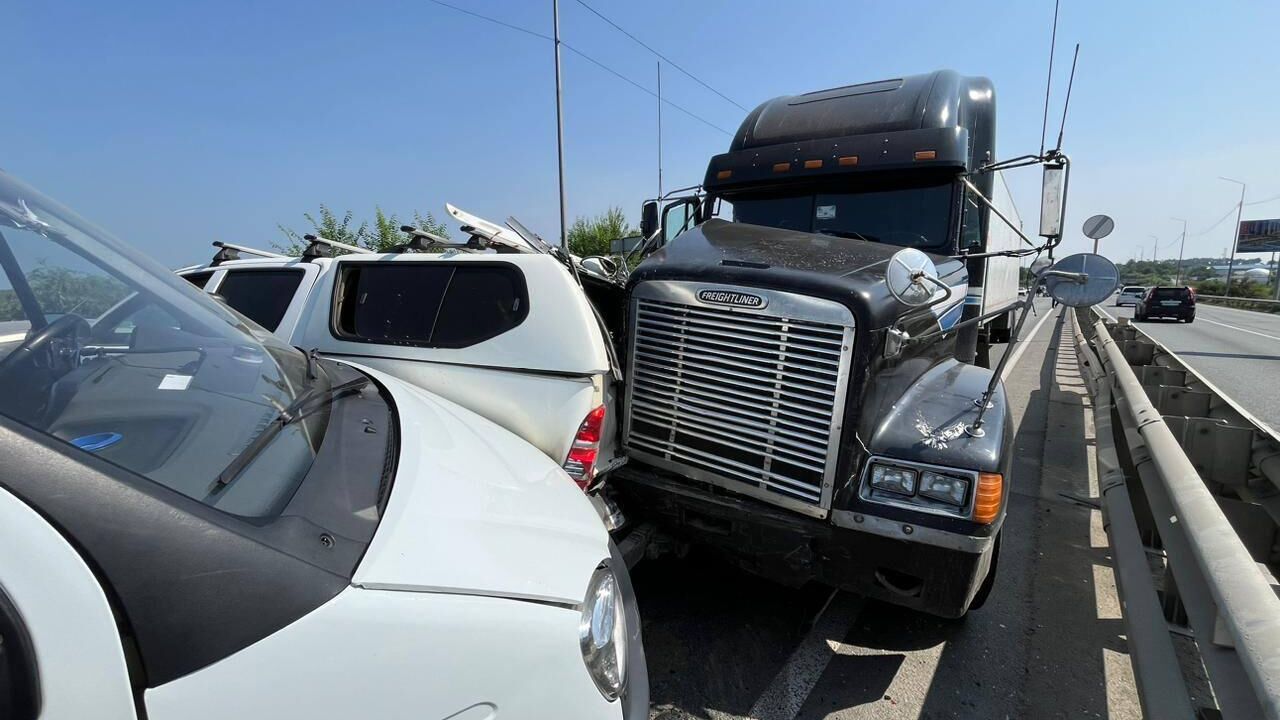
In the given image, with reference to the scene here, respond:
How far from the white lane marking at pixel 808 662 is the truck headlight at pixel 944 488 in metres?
1.04

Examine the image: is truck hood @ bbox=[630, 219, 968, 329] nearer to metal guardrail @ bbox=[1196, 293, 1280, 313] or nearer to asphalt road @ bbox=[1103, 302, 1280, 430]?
asphalt road @ bbox=[1103, 302, 1280, 430]

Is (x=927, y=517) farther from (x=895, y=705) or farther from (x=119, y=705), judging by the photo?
(x=119, y=705)

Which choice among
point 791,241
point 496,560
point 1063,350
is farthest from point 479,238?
point 1063,350

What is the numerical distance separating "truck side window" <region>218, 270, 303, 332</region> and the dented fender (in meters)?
3.95

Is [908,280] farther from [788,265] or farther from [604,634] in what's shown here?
[604,634]

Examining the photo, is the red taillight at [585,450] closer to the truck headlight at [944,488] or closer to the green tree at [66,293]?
the truck headlight at [944,488]

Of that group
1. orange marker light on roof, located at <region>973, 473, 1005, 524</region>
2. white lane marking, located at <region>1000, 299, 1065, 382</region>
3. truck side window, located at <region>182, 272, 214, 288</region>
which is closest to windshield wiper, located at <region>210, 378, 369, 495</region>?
orange marker light on roof, located at <region>973, 473, 1005, 524</region>

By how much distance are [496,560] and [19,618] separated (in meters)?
0.82

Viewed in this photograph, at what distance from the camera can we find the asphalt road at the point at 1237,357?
30.4ft

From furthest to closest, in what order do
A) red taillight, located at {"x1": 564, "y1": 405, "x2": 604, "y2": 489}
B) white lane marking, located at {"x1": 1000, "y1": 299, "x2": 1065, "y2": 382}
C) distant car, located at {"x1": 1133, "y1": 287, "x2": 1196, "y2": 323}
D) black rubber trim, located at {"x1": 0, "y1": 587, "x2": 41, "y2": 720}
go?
distant car, located at {"x1": 1133, "y1": 287, "x2": 1196, "y2": 323} → white lane marking, located at {"x1": 1000, "y1": 299, "x2": 1065, "y2": 382} → red taillight, located at {"x1": 564, "y1": 405, "x2": 604, "y2": 489} → black rubber trim, located at {"x1": 0, "y1": 587, "x2": 41, "y2": 720}

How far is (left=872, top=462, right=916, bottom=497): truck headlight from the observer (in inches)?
98.8

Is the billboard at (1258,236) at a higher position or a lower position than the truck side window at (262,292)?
higher

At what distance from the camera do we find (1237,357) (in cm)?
1402

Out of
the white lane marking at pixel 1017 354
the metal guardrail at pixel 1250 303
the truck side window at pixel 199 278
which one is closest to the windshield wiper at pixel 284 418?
the truck side window at pixel 199 278
